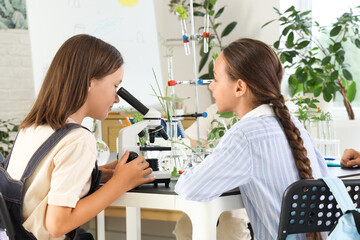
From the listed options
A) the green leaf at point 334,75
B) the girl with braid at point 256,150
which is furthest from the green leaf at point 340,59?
the girl with braid at point 256,150

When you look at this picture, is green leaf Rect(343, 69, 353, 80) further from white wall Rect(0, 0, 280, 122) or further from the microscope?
the microscope

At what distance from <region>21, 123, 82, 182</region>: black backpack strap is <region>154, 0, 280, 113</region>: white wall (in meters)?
2.95

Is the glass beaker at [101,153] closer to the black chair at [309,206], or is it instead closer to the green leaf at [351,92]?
the black chair at [309,206]

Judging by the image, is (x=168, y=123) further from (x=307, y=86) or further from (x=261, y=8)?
(x=261, y=8)

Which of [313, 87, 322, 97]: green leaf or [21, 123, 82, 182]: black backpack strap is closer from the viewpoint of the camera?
[21, 123, 82, 182]: black backpack strap

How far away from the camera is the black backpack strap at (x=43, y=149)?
1.32 meters

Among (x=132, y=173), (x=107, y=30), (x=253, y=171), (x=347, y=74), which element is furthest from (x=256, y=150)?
(x=347, y=74)

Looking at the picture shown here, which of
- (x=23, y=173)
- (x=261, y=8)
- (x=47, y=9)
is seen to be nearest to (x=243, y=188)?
(x=23, y=173)

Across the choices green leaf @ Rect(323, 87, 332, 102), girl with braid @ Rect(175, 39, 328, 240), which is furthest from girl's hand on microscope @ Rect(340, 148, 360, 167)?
green leaf @ Rect(323, 87, 332, 102)

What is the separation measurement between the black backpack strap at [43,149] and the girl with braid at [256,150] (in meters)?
0.34

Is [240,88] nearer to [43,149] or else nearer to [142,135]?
[142,135]

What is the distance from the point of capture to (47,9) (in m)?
2.88

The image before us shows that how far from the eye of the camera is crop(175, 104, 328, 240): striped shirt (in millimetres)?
1307

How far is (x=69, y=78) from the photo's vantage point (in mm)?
1399
